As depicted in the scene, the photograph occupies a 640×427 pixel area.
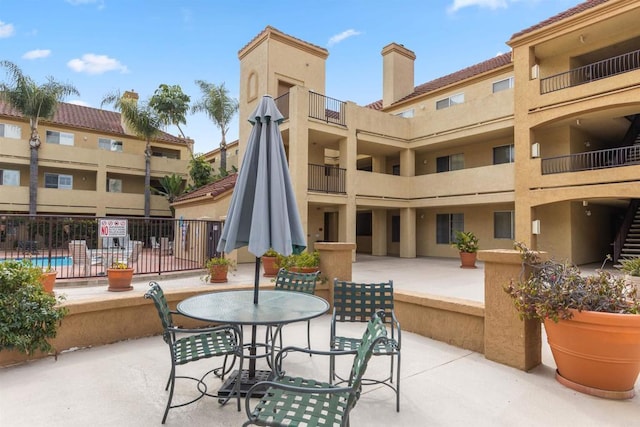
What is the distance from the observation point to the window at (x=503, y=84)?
17.1 m

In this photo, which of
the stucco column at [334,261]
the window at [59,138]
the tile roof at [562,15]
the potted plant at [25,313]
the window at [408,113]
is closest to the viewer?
the potted plant at [25,313]

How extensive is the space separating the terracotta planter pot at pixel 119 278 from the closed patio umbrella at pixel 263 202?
6021 mm

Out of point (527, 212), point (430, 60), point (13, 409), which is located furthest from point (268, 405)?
point (430, 60)

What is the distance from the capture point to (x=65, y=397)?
3379 mm

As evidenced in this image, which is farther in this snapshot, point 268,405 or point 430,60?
point 430,60

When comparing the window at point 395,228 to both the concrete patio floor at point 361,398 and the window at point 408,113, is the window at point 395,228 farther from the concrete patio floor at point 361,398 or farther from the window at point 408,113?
the concrete patio floor at point 361,398

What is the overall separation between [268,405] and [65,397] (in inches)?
95.3

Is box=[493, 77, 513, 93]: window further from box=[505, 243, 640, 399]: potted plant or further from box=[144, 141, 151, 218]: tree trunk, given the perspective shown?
box=[144, 141, 151, 218]: tree trunk

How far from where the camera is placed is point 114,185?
26219mm

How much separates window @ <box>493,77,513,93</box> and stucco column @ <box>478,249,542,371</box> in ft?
53.1

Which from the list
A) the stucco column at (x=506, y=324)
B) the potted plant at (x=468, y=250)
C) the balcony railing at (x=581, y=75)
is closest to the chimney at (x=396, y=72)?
the balcony railing at (x=581, y=75)

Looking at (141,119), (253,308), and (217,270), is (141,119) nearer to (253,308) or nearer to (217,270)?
(217,270)

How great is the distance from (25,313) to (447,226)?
18724 millimetres

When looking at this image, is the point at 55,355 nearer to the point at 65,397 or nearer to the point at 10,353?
the point at 10,353
